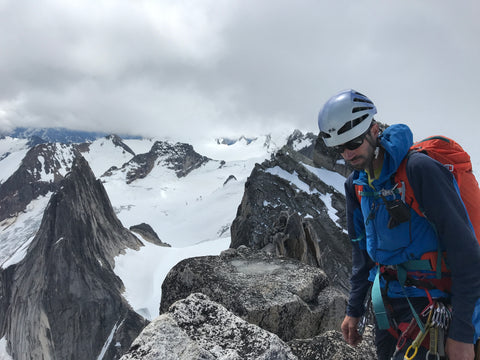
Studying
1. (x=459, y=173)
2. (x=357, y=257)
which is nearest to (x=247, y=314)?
(x=357, y=257)

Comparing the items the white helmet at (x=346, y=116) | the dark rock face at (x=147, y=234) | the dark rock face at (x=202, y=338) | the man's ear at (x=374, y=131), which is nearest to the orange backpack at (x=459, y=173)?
the man's ear at (x=374, y=131)

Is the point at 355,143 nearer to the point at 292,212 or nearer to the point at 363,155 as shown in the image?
the point at 363,155

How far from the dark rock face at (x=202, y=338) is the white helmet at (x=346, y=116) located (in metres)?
2.44

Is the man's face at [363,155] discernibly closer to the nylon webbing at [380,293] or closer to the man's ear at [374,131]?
the man's ear at [374,131]

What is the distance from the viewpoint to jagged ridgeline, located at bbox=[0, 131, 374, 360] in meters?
3.88

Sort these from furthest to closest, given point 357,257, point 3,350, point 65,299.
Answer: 1. point 3,350
2. point 65,299
3. point 357,257

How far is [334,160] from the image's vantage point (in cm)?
6919

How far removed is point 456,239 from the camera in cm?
302

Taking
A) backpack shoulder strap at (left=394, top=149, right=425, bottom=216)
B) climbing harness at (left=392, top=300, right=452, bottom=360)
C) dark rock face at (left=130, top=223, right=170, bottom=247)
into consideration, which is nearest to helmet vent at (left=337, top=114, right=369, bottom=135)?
backpack shoulder strap at (left=394, top=149, right=425, bottom=216)

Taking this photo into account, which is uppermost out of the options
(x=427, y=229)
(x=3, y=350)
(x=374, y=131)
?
(x=374, y=131)

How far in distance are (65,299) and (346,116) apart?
64139 millimetres

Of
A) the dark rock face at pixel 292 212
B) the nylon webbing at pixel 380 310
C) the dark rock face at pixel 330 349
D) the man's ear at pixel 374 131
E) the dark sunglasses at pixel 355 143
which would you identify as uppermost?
the dark rock face at pixel 292 212

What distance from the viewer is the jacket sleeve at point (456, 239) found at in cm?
300

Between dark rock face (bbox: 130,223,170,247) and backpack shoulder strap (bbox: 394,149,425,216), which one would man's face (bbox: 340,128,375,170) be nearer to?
backpack shoulder strap (bbox: 394,149,425,216)
